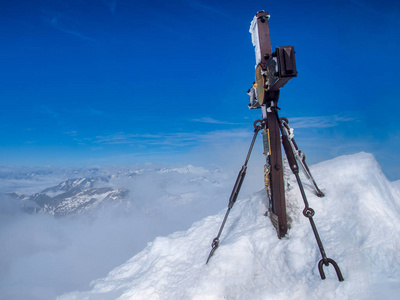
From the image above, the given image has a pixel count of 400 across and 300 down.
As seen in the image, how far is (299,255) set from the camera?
4582 millimetres

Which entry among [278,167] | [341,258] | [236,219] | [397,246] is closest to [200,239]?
[236,219]

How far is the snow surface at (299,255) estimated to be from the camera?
12.3ft

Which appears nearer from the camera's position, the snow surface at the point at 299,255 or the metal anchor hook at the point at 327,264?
the metal anchor hook at the point at 327,264

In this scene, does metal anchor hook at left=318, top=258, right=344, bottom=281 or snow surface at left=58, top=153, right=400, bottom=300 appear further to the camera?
snow surface at left=58, top=153, right=400, bottom=300

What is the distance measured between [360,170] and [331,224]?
6.05ft

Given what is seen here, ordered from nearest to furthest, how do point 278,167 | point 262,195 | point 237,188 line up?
1. point 278,167
2. point 237,188
3. point 262,195

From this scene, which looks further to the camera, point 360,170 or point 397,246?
point 360,170

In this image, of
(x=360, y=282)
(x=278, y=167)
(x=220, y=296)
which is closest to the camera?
(x=360, y=282)

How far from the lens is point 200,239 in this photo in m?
7.18

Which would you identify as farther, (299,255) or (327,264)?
(299,255)

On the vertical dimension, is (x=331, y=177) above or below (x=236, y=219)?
above

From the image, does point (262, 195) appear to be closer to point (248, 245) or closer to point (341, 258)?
point (248, 245)

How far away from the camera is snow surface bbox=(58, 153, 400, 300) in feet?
12.3

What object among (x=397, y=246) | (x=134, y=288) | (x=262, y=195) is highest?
(x=262, y=195)
